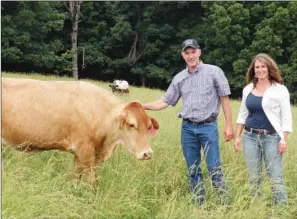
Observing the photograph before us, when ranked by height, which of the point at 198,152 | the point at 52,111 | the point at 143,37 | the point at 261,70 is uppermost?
the point at 143,37

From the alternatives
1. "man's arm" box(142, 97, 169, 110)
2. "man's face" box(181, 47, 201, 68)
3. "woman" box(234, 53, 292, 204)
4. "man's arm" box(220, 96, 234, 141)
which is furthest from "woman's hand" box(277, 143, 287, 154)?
"man's arm" box(142, 97, 169, 110)

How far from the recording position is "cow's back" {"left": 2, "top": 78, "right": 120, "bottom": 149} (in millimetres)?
5488

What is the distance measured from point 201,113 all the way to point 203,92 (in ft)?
0.79

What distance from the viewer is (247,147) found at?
5156 mm

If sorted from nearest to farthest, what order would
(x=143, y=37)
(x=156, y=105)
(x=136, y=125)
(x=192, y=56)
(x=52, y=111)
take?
(x=136, y=125), (x=192, y=56), (x=52, y=111), (x=156, y=105), (x=143, y=37)

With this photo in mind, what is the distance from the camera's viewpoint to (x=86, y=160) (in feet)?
18.1

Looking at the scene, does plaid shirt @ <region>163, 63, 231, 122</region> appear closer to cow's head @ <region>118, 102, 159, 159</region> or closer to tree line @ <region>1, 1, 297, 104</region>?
cow's head @ <region>118, 102, 159, 159</region>

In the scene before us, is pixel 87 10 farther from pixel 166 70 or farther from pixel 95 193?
pixel 95 193

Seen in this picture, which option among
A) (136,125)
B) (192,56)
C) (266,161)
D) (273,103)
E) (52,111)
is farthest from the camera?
(52,111)

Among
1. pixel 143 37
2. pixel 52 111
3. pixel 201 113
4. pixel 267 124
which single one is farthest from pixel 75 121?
pixel 143 37

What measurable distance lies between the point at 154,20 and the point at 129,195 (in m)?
31.7

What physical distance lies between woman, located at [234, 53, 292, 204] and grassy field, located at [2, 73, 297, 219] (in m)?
0.14

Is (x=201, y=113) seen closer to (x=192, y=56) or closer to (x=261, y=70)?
(x=192, y=56)

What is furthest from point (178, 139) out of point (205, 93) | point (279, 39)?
point (279, 39)
